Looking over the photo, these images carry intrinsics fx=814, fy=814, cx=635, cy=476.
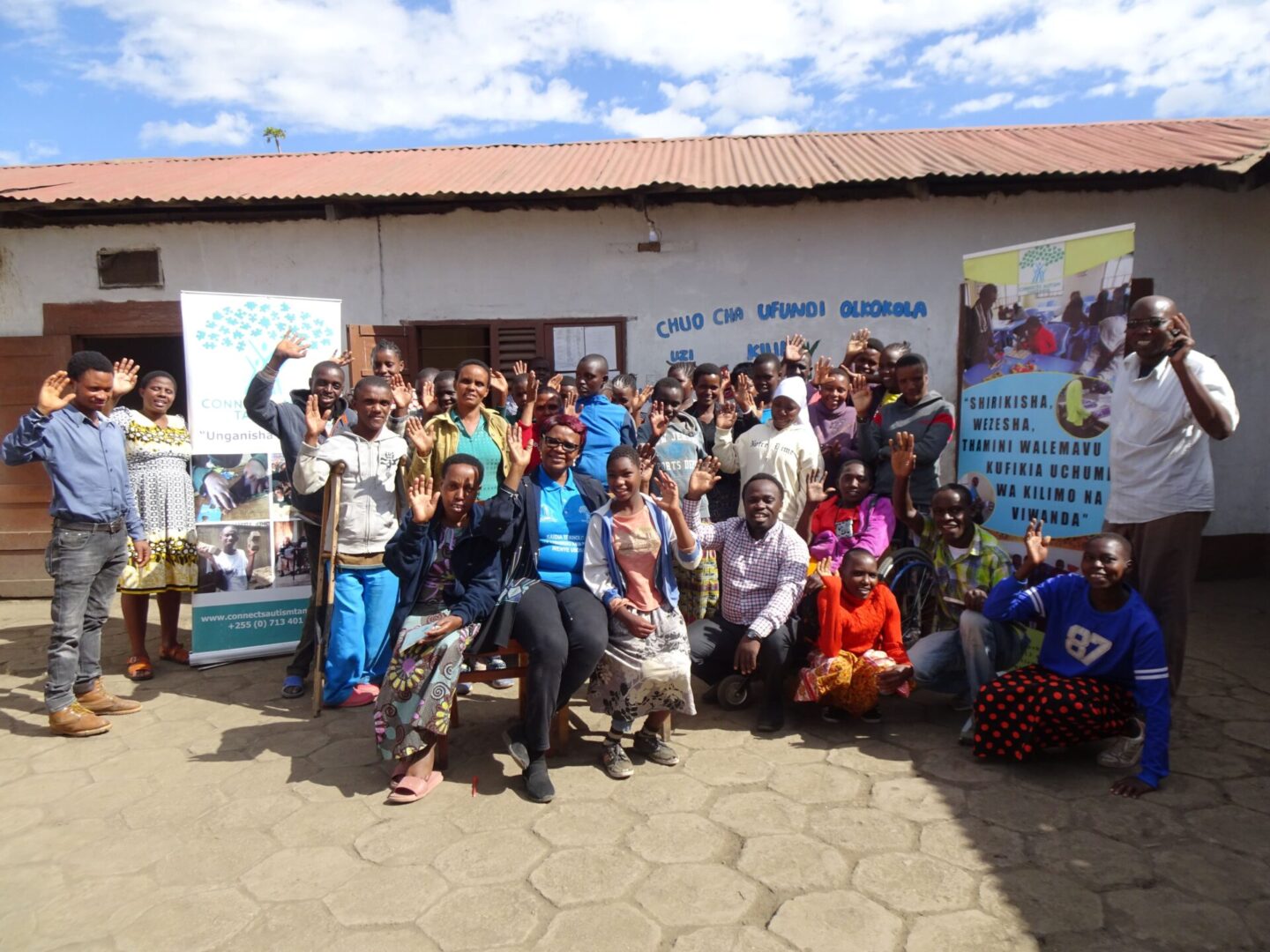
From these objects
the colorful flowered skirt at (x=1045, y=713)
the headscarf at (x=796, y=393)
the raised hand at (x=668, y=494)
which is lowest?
the colorful flowered skirt at (x=1045, y=713)

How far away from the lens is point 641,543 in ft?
11.5

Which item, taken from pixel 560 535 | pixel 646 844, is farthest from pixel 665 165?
pixel 646 844

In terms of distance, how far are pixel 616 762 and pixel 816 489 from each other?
1673mm

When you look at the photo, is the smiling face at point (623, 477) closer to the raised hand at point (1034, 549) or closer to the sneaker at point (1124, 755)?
the raised hand at point (1034, 549)

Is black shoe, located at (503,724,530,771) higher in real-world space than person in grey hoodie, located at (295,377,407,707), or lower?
lower

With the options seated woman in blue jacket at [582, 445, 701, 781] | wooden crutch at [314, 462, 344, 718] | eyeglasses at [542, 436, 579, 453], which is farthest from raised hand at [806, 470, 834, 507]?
wooden crutch at [314, 462, 344, 718]

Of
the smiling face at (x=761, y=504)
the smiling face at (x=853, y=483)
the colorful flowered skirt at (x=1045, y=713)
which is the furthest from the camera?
the smiling face at (x=853, y=483)

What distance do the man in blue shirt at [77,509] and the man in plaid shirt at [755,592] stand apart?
2.81m

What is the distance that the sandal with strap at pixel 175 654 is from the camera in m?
4.95

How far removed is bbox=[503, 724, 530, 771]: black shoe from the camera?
323 centimetres

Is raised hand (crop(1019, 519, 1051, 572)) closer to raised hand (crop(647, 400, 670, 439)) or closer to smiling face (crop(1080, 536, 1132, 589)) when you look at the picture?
smiling face (crop(1080, 536, 1132, 589))

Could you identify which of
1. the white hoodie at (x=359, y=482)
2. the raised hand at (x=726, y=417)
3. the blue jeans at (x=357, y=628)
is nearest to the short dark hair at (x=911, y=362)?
the raised hand at (x=726, y=417)

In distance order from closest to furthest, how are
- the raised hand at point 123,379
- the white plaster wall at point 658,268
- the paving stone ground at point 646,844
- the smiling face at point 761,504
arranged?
1. the paving stone ground at point 646,844
2. the smiling face at point 761,504
3. the raised hand at point 123,379
4. the white plaster wall at point 658,268

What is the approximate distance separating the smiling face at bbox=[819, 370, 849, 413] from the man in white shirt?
4.71 ft
